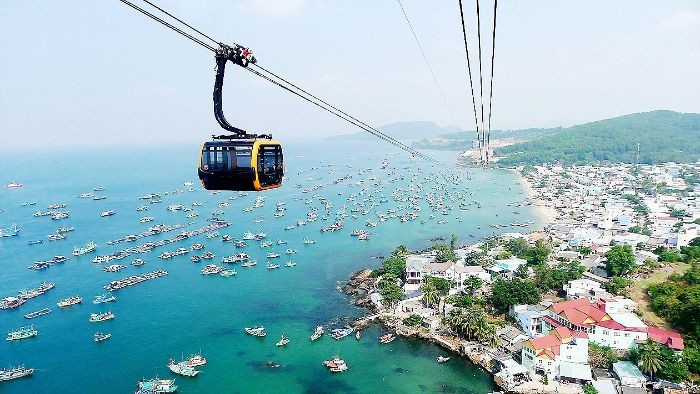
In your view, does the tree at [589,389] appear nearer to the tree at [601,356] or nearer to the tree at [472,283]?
the tree at [601,356]

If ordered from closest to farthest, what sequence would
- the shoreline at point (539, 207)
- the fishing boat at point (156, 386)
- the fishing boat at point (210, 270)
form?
1. the fishing boat at point (156, 386)
2. the fishing boat at point (210, 270)
3. the shoreline at point (539, 207)

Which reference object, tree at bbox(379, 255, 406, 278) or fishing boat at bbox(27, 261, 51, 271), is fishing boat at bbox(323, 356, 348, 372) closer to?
tree at bbox(379, 255, 406, 278)

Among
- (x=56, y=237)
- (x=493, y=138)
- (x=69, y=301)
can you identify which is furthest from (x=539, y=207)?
(x=493, y=138)

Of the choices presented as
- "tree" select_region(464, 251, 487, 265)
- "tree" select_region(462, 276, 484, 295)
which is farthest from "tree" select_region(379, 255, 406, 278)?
"tree" select_region(464, 251, 487, 265)

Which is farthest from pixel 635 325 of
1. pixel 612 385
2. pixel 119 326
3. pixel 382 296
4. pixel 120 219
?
pixel 120 219

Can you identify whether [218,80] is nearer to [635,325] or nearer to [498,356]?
[498,356]

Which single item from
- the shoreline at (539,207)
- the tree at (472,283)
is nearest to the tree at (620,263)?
the tree at (472,283)

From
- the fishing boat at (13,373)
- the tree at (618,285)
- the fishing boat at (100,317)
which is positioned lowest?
the fishing boat at (13,373)

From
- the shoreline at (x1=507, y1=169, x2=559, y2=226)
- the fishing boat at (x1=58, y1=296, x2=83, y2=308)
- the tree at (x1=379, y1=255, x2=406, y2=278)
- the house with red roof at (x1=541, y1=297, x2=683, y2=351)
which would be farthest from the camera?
the shoreline at (x1=507, y1=169, x2=559, y2=226)
